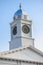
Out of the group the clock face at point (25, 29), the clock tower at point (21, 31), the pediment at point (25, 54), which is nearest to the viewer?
the pediment at point (25, 54)

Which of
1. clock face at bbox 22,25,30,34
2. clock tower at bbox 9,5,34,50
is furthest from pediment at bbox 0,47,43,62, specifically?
clock face at bbox 22,25,30,34

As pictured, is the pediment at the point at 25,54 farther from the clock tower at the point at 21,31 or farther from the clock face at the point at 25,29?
the clock face at the point at 25,29

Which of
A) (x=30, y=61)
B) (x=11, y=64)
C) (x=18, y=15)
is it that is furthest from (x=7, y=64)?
(x=18, y=15)

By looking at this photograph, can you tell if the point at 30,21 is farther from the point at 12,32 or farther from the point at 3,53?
the point at 3,53

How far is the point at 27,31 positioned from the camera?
49.3 meters

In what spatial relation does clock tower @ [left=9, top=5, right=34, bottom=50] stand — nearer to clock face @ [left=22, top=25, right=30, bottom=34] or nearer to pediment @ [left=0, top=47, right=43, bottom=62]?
clock face @ [left=22, top=25, right=30, bottom=34]

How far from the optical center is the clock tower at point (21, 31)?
48.4 meters

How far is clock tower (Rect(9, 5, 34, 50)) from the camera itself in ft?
159

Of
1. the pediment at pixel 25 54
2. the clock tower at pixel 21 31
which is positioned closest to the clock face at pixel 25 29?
the clock tower at pixel 21 31

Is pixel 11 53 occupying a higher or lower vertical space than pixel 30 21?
lower

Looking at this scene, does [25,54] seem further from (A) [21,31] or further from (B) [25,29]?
(B) [25,29]

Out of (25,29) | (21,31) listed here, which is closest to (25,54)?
(21,31)

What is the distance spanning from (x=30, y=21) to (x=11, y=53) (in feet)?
30.5

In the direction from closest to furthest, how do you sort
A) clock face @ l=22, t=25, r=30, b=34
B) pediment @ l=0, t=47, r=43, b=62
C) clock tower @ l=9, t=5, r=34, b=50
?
pediment @ l=0, t=47, r=43, b=62 < clock tower @ l=9, t=5, r=34, b=50 < clock face @ l=22, t=25, r=30, b=34
